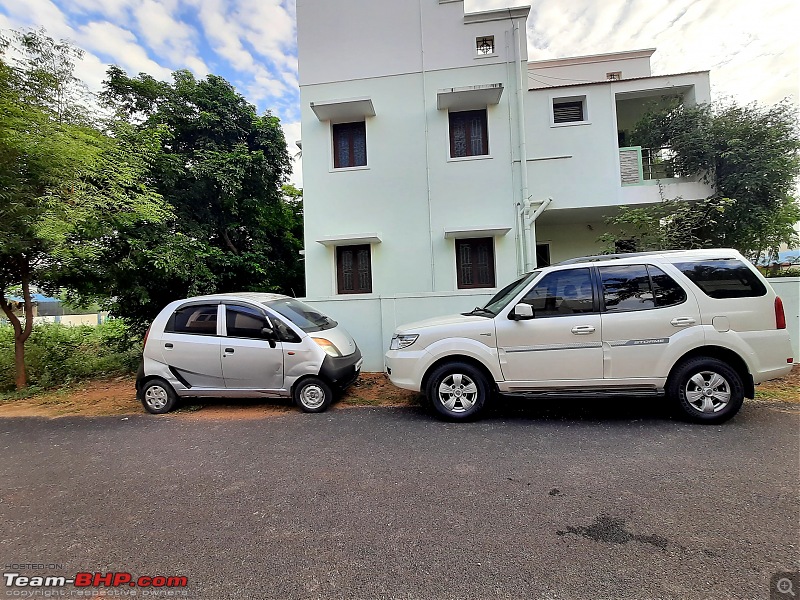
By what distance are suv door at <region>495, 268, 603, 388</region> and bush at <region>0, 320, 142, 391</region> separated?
9089mm

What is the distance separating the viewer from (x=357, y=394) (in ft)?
19.9

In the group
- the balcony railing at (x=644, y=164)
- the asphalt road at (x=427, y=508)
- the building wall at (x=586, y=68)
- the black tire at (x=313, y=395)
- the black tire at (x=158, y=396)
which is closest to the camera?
the asphalt road at (x=427, y=508)

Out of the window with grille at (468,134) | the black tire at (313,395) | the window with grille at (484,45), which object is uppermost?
the window with grille at (484,45)

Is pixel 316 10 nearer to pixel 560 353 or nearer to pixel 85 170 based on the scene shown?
pixel 85 170

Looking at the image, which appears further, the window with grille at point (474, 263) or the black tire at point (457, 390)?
the window with grille at point (474, 263)

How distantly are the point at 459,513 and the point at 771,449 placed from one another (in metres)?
3.32

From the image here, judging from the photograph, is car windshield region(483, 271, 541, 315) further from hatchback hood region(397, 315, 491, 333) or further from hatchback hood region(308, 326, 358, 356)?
hatchback hood region(308, 326, 358, 356)

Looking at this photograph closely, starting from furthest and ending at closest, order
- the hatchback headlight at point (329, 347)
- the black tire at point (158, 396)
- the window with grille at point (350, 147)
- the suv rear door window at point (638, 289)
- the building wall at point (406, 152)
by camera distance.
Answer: the window with grille at point (350, 147), the building wall at point (406, 152), the black tire at point (158, 396), the hatchback headlight at point (329, 347), the suv rear door window at point (638, 289)

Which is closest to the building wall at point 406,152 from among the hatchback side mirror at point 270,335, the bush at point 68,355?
the hatchback side mirror at point 270,335

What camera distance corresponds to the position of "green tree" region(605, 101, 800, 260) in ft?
28.7

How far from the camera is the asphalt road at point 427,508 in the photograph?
2.09 meters

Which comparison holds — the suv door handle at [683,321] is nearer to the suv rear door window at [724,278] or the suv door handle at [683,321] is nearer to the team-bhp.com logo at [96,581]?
the suv rear door window at [724,278]

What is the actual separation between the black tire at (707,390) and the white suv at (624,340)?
1cm

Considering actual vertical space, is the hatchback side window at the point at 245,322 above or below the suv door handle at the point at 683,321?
above
